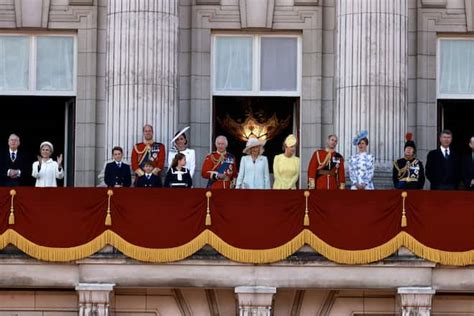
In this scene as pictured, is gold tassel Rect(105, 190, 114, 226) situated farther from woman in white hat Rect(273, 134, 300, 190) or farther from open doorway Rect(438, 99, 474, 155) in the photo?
open doorway Rect(438, 99, 474, 155)

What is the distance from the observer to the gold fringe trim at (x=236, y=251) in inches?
1890

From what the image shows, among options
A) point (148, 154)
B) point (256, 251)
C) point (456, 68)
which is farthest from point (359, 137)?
point (456, 68)

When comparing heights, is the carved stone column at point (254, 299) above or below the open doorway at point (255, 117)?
below

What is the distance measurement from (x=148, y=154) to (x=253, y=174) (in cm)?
251

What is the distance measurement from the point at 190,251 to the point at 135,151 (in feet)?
10.8

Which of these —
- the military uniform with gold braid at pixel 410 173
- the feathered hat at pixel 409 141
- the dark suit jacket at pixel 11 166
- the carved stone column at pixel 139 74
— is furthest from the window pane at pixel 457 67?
the dark suit jacket at pixel 11 166

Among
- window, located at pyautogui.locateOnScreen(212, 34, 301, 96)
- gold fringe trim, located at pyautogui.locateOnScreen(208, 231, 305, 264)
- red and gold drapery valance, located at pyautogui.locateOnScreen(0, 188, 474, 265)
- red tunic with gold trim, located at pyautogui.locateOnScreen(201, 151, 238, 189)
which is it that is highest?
window, located at pyautogui.locateOnScreen(212, 34, 301, 96)

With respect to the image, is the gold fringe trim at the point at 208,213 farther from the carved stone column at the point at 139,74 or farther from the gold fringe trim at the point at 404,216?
the gold fringe trim at the point at 404,216

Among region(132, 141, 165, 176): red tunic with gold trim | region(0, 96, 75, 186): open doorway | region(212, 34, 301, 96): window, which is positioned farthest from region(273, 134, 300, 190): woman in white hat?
region(0, 96, 75, 186): open doorway

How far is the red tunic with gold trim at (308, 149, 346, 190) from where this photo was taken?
49344mm

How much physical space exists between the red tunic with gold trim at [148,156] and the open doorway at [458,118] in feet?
28.3

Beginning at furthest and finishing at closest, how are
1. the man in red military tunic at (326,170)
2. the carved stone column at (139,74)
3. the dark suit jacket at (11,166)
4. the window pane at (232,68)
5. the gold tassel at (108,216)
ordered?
the window pane at (232,68) → the carved stone column at (139,74) → the dark suit jacket at (11,166) → the man in red military tunic at (326,170) → the gold tassel at (108,216)

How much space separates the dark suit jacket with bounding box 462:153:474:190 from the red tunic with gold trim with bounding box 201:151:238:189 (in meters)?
5.36

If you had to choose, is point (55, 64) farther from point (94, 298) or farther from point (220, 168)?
point (94, 298)
